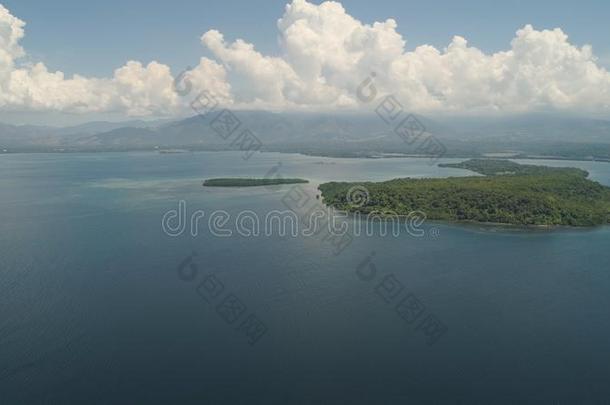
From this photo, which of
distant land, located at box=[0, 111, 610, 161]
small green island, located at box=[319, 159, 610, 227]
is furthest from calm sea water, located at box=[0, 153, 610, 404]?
distant land, located at box=[0, 111, 610, 161]

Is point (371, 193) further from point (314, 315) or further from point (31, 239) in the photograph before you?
point (31, 239)

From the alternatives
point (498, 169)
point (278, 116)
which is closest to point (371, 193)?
point (498, 169)

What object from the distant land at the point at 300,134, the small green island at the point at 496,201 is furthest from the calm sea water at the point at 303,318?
the distant land at the point at 300,134

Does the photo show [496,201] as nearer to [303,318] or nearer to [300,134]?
[303,318]

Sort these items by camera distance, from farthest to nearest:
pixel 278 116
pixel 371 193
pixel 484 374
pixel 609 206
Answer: pixel 278 116
pixel 371 193
pixel 609 206
pixel 484 374

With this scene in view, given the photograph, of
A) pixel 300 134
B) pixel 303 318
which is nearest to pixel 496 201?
pixel 303 318

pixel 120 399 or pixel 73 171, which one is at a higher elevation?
pixel 73 171

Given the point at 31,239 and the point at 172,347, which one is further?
the point at 31,239

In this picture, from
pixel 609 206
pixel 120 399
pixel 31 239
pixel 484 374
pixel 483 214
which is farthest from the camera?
pixel 609 206

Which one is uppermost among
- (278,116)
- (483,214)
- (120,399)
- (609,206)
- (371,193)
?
(278,116)
